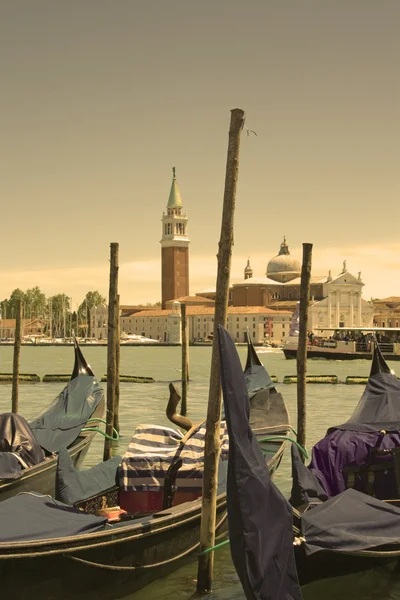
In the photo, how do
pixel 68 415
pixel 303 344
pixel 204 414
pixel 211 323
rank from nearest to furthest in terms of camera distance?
pixel 68 415 → pixel 303 344 → pixel 204 414 → pixel 211 323

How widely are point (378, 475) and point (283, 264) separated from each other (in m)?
101

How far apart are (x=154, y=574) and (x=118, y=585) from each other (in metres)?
0.41

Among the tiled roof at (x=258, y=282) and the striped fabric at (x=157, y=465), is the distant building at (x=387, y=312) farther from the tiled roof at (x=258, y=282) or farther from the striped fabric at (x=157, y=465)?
the striped fabric at (x=157, y=465)

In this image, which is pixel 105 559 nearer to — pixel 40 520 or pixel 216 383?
pixel 40 520

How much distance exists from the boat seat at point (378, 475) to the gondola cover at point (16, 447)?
3014 mm

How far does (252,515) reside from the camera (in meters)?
4.58

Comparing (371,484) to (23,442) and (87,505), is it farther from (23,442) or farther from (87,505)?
(23,442)

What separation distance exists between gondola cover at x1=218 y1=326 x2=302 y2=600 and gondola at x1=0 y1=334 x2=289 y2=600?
108 centimetres

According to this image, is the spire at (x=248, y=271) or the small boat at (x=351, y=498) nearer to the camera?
the small boat at (x=351, y=498)

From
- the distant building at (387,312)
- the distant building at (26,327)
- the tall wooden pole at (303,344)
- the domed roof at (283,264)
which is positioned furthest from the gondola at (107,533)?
the distant building at (26,327)

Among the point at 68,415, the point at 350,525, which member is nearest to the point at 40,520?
the point at 350,525

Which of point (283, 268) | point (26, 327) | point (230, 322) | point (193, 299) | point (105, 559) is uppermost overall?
point (283, 268)

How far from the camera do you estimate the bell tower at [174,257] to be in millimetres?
99938

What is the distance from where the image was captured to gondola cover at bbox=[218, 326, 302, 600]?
4539mm
